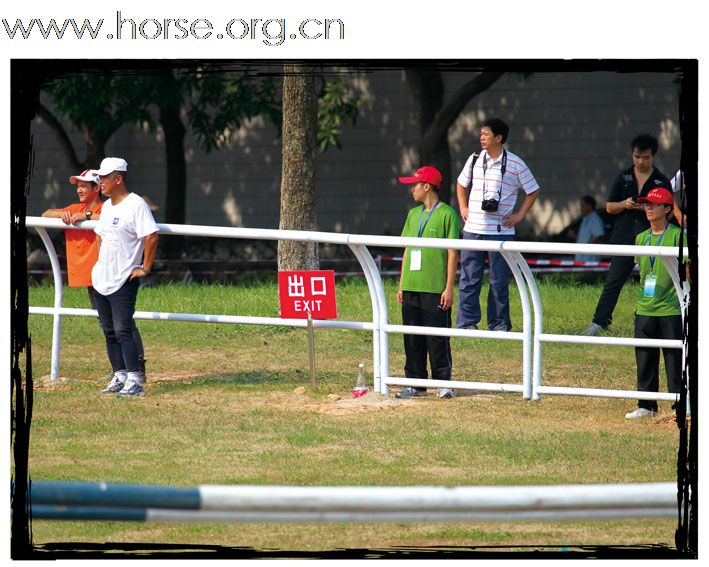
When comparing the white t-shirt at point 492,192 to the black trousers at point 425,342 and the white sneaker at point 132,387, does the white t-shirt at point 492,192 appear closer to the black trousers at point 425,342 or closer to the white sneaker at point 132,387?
the black trousers at point 425,342

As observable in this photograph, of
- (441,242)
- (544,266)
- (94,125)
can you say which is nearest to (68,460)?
(441,242)

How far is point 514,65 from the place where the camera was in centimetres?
1010

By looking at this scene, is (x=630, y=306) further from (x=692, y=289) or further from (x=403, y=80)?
(x=403, y=80)

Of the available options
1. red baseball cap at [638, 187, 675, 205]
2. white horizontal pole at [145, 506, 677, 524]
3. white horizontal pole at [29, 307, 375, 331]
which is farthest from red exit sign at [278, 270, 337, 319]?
white horizontal pole at [145, 506, 677, 524]

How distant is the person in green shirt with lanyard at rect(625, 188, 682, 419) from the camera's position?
9.53m

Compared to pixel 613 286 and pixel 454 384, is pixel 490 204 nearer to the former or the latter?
pixel 613 286

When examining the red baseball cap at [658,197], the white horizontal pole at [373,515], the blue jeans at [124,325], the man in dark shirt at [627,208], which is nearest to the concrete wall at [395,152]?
the man in dark shirt at [627,208]

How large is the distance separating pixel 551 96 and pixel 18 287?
2116 cm

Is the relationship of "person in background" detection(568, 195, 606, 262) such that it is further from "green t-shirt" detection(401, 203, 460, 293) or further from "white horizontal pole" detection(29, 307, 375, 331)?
"white horizontal pole" detection(29, 307, 375, 331)

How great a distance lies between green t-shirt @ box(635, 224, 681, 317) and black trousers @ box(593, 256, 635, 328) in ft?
9.97

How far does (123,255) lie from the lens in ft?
34.2

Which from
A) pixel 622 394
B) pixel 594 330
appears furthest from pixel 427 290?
pixel 594 330

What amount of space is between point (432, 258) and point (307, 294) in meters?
1.03

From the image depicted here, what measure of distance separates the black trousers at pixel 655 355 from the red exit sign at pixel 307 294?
2.38 metres
